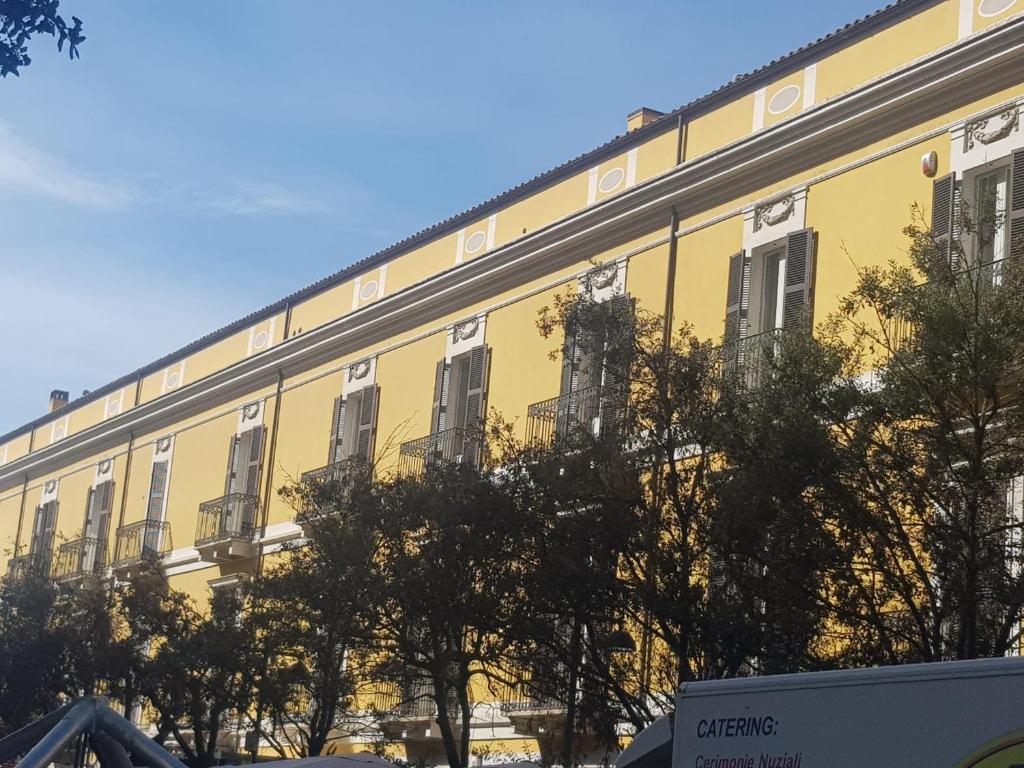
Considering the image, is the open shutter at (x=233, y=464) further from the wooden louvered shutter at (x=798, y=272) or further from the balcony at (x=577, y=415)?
the wooden louvered shutter at (x=798, y=272)

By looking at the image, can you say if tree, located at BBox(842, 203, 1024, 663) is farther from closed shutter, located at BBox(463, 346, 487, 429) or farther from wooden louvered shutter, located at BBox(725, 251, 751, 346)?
closed shutter, located at BBox(463, 346, 487, 429)

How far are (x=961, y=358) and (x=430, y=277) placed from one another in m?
14.9

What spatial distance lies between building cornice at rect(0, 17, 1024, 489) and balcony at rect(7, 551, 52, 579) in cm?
472

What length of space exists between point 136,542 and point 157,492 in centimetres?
128

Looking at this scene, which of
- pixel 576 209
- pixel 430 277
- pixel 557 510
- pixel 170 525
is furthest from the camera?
pixel 170 525

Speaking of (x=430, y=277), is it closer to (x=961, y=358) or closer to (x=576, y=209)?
(x=576, y=209)

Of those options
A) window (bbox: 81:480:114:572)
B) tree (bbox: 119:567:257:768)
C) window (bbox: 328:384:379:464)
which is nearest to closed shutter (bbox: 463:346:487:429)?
window (bbox: 328:384:379:464)

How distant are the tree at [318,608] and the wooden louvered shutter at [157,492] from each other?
1385 cm

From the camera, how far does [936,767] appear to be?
835cm

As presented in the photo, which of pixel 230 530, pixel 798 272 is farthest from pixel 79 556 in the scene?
pixel 798 272

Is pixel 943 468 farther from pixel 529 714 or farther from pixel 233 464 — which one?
pixel 233 464

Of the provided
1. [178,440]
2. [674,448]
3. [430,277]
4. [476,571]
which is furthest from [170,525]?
[674,448]

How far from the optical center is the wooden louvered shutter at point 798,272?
19953 millimetres

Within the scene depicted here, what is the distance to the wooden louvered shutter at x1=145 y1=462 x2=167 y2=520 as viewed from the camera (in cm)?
3619
